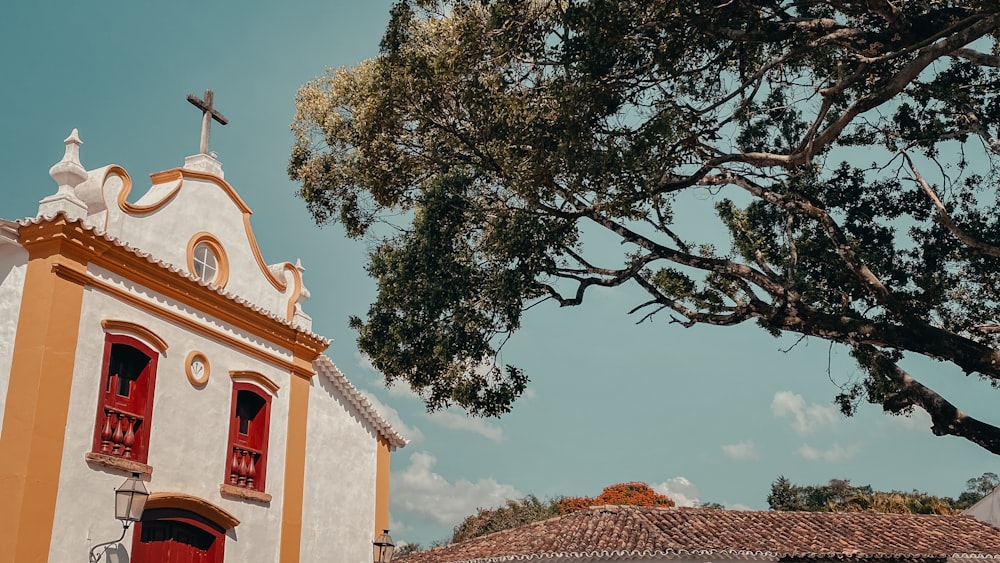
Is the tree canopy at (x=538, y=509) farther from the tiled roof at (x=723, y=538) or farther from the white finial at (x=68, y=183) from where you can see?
the white finial at (x=68, y=183)

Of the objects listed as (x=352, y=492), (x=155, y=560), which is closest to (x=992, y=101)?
(x=352, y=492)

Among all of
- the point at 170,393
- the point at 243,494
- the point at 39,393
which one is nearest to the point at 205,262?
the point at 170,393

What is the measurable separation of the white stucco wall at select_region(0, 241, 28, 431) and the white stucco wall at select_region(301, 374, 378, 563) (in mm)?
5005

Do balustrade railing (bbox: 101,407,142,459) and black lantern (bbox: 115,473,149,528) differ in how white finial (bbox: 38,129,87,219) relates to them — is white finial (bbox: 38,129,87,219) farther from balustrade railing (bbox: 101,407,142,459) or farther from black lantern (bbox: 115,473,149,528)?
black lantern (bbox: 115,473,149,528)

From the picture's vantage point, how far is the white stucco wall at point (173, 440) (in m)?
10.3

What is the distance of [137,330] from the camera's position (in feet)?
37.3

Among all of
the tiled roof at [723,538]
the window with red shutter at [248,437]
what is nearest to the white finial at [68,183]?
the window with red shutter at [248,437]

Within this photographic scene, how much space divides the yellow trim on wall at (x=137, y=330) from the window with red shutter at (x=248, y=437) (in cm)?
153

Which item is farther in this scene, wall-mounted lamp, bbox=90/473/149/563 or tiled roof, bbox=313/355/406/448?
tiled roof, bbox=313/355/406/448

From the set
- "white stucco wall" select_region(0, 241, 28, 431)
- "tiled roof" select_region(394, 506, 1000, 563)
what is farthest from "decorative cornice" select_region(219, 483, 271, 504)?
"tiled roof" select_region(394, 506, 1000, 563)

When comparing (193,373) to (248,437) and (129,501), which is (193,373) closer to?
(248,437)

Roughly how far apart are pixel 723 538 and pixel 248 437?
11.0 m

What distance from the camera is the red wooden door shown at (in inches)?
441

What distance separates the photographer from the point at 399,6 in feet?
35.8
